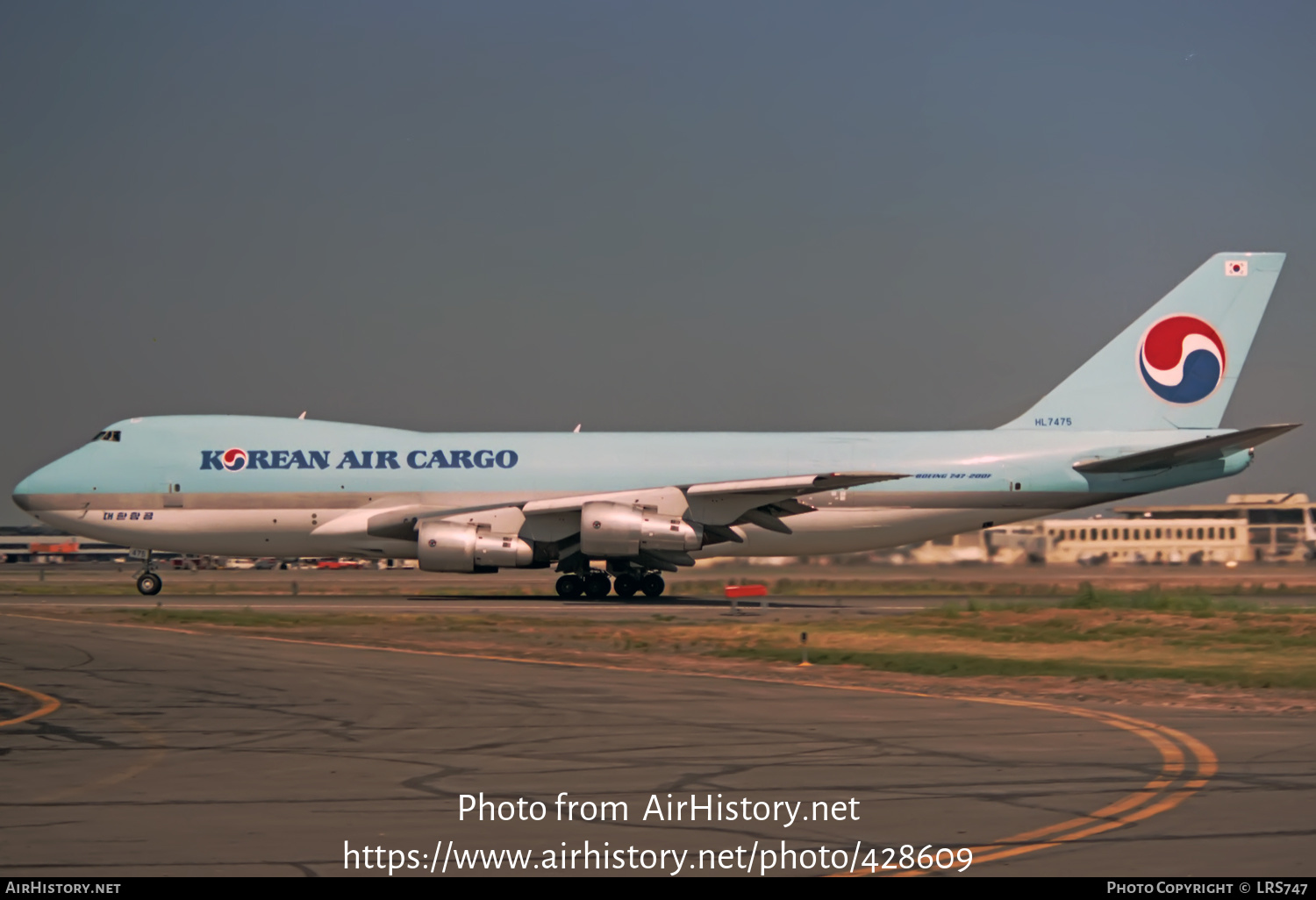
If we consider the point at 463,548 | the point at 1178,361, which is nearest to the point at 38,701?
the point at 463,548

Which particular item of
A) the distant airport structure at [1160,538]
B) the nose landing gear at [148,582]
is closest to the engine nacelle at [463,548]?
the nose landing gear at [148,582]

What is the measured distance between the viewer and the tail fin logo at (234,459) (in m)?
40.6

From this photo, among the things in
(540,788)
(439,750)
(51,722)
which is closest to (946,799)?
(540,788)

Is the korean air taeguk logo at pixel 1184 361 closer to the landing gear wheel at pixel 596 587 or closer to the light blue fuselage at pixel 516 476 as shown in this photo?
the light blue fuselage at pixel 516 476

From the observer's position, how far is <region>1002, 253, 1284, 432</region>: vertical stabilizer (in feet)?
137

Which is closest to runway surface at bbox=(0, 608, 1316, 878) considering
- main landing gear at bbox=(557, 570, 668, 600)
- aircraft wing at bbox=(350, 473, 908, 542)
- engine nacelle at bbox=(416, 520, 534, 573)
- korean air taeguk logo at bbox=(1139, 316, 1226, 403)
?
engine nacelle at bbox=(416, 520, 534, 573)

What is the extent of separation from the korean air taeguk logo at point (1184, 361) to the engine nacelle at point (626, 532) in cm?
1603

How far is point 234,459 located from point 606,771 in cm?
3258

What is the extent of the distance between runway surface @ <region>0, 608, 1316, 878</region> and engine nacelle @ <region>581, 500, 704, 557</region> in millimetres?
18142

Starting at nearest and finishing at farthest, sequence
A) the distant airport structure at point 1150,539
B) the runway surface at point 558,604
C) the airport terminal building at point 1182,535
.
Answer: the runway surface at point 558,604
the distant airport structure at point 1150,539
the airport terminal building at point 1182,535

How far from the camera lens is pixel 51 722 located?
44.4 ft

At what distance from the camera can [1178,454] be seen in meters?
38.2

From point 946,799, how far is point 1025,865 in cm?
202

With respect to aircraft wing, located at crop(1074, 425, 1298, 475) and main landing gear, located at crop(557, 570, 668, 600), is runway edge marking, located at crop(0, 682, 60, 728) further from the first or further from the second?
aircraft wing, located at crop(1074, 425, 1298, 475)
